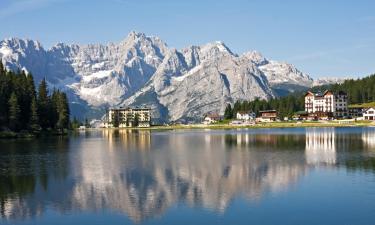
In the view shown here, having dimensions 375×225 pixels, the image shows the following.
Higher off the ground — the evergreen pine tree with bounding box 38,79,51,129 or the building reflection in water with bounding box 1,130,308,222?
the evergreen pine tree with bounding box 38,79,51,129

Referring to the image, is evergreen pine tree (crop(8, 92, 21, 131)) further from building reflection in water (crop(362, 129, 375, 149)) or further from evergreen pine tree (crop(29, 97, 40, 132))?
building reflection in water (crop(362, 129, 375, 149))

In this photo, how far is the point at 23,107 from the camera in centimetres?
14962

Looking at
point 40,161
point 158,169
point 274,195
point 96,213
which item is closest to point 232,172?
point 158,169

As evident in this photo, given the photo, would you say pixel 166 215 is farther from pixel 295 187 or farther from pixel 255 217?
pixel 295 187

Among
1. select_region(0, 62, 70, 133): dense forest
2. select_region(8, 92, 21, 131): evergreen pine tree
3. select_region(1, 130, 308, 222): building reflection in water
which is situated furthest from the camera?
select_region(0, 62, 70, 133): dense forest

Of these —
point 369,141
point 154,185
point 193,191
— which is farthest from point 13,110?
point 193,191

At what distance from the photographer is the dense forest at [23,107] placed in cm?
14100

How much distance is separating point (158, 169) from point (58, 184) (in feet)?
46.6

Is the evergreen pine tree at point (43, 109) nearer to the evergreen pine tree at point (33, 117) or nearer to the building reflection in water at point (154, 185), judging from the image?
the evergreen pine tree at point (33, 117)

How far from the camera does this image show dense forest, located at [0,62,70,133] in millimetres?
141000

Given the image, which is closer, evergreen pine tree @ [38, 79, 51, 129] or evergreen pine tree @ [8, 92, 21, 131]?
evergreen pine tree @ [8, 92, 21, 131]

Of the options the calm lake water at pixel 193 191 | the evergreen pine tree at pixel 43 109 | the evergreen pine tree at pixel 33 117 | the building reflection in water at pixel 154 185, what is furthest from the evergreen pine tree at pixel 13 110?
the building reflection in water at pixel 154 185

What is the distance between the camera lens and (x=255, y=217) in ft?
111

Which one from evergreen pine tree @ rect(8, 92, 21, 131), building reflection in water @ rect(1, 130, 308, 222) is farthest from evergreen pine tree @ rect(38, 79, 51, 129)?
building reflection in water @ rect(1, 130, 308, 222)
